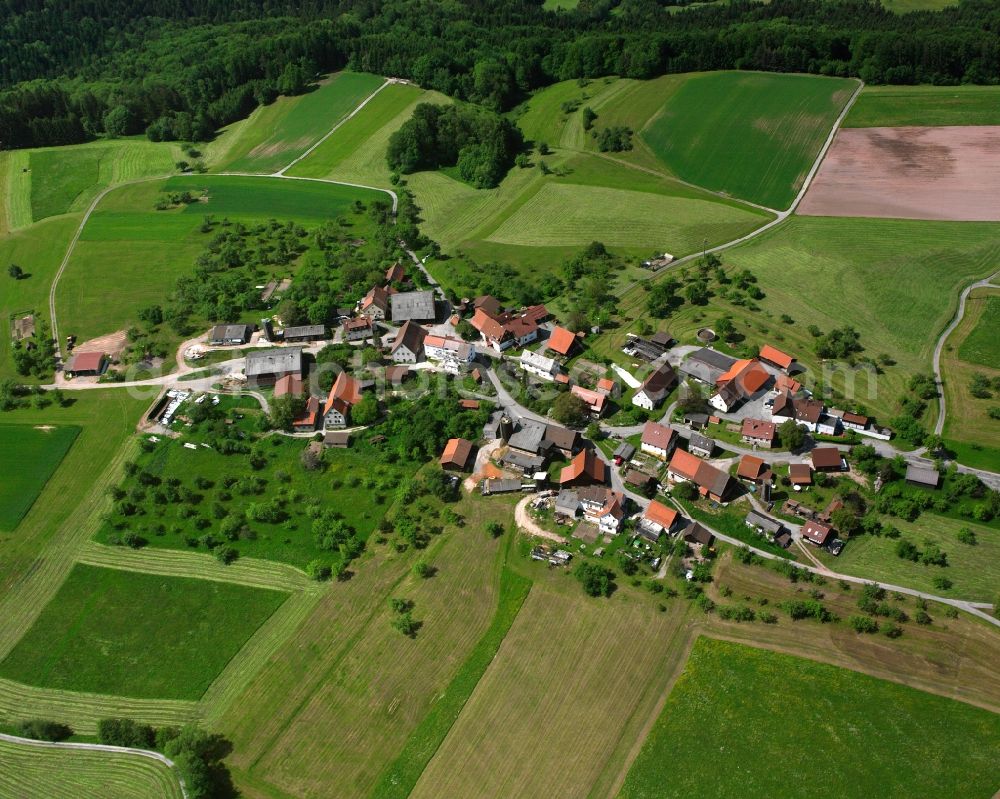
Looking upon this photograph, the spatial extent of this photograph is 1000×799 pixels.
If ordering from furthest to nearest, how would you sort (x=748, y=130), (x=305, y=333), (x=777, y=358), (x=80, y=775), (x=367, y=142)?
1. (x=367, y=142)
2. (x=748, y=130)
3. (x=305, y=333)
4. (x=777, y=358)
5. (x=80, y=775)

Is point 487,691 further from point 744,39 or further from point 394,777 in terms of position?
point 744,39

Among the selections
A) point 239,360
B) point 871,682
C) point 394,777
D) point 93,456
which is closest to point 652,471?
point 871,682

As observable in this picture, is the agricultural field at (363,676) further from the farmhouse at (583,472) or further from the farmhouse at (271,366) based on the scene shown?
the farmhouse at (271,366)

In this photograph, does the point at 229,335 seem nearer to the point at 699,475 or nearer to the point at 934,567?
the point at 699,475

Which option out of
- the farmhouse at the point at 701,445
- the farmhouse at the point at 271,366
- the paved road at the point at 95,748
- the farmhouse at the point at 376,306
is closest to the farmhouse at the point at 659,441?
the farmhouse at the point at 701,445

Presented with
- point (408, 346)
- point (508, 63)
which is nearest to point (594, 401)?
point (408, 346)

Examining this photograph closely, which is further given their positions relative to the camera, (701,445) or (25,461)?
(25,461)
